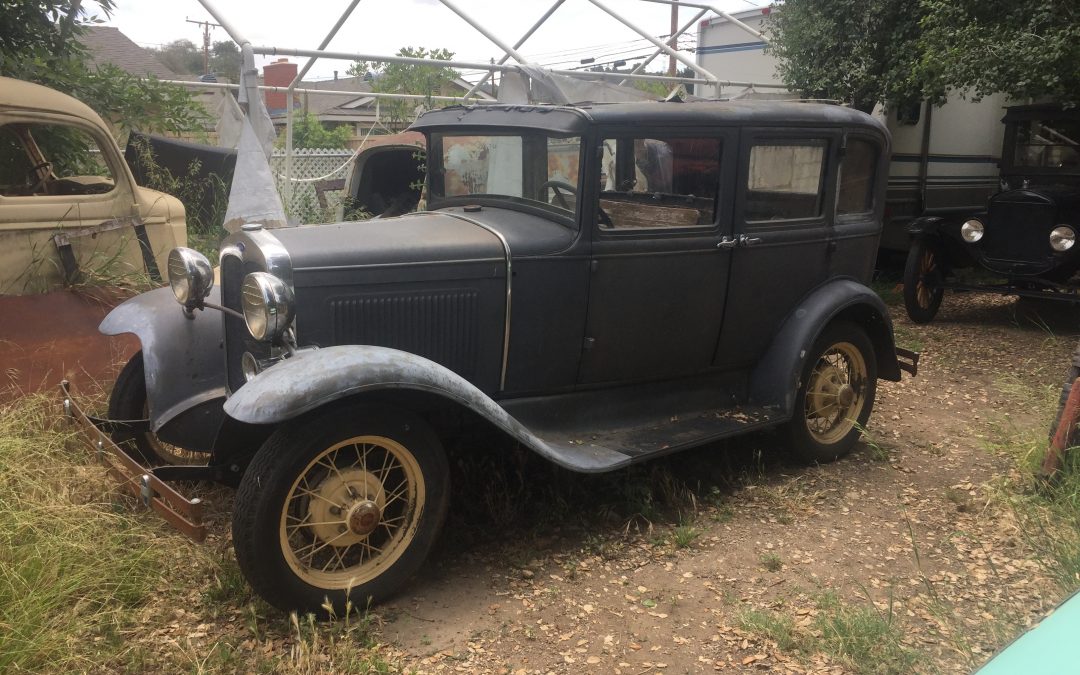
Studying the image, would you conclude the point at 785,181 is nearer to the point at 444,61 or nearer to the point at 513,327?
the point at 513,327

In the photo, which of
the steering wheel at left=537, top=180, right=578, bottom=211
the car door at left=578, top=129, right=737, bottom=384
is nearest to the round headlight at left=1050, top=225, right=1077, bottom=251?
the car door at left=578, top=129, right=737, bottom=384

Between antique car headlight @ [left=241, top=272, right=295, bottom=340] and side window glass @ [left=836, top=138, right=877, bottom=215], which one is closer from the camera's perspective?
antique car headlight @ [left=241, top=272, right=295, bottom=340]

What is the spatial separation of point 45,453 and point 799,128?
375 cm

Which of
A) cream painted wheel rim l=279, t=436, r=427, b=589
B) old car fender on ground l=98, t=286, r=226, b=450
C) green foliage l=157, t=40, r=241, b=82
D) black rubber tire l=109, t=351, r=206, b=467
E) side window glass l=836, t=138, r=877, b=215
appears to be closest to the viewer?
cream painted wheel rim l=279, t=436, r=427, b=589

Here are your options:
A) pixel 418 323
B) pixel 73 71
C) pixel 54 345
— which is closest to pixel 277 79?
pixel 73 71

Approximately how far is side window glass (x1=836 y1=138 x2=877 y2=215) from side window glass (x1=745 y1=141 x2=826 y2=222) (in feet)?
0.62

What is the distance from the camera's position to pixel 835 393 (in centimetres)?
461

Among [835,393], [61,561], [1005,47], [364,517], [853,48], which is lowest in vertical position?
[61,561]

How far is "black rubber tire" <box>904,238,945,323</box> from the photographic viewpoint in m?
7.81

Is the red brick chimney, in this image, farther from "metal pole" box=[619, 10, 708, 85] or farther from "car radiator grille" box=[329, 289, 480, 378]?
"car radiator grille" box=[329, 289, 480, 378]

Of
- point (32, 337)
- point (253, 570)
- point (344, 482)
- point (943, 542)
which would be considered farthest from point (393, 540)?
point (32, 337)

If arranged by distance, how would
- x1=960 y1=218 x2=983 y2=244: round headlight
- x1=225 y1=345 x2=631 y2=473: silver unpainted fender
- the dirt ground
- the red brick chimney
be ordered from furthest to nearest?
the red brick chimney, x1=960 y1=218 x2=983 y2=244: round headlight, the dirt ground, x1=225 y1=345 x2=631 y2=473: silver unpainted fender

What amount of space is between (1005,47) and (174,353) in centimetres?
650

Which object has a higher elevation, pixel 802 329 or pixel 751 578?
pixel 802 329
